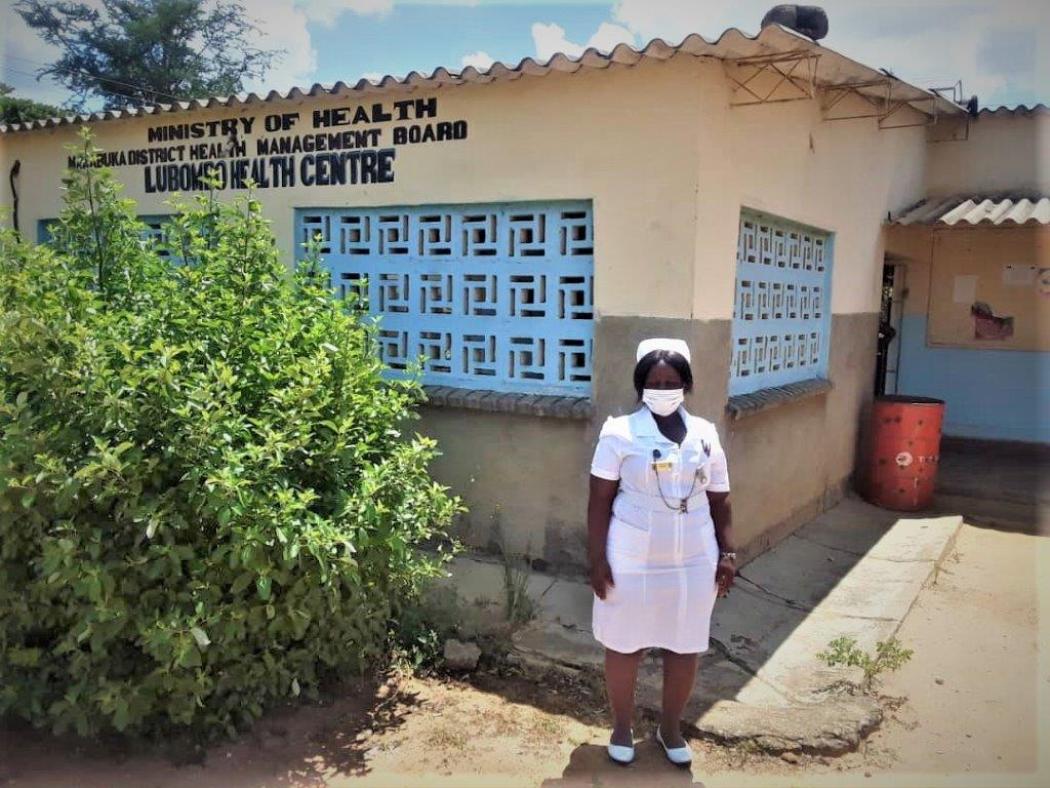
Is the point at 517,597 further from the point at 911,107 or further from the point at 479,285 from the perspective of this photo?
the point at 911,107

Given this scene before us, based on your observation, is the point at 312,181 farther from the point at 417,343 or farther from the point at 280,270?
the point at 280,270

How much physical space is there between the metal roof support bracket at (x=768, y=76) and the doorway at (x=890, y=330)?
4584mm

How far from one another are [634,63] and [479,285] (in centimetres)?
162

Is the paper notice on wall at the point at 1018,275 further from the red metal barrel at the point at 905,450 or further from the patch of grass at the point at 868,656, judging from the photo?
the patch of grass at the point at 868,656

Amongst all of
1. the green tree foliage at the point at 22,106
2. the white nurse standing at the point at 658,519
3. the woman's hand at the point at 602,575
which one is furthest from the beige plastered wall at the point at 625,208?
the green tree foliage at the point at 22,106

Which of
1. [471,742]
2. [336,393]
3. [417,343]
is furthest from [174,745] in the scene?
[417,343]

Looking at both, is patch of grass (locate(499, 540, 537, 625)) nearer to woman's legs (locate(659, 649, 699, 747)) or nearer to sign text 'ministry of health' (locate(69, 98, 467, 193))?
woman's legs (locate(659, 649, 699, 747))

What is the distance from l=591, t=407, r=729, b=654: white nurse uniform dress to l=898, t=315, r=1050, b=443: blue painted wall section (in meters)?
7.13

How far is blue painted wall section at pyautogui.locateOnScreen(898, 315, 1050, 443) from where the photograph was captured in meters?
9.02

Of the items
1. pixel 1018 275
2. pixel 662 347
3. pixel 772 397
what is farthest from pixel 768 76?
pixel 1018 275

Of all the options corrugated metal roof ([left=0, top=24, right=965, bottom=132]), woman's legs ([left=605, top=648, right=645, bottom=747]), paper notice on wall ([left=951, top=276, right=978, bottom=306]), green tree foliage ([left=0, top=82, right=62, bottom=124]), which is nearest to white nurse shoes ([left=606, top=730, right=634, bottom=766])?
woman's legs ([left=605, top=648, right=645, bottom=747])

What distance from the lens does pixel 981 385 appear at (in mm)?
9234

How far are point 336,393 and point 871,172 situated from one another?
5553mm

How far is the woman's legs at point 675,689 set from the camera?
10.9 ft
